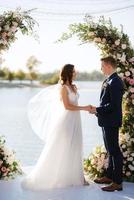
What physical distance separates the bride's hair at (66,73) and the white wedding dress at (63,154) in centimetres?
18

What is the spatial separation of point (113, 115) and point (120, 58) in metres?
1.10

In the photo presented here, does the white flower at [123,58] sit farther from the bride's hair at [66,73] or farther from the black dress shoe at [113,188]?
the black dress shoe at [113,188]

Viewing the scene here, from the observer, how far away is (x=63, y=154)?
6691mm

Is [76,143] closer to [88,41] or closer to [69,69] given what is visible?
[69,69]

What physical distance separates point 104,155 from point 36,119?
1066 mm

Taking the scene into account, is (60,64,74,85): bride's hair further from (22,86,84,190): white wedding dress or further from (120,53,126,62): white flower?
(120,53,126,62): white flower

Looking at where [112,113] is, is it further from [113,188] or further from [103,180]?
[103,180]

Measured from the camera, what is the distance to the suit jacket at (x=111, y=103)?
623 centimetres

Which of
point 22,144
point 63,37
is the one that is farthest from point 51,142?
point 22,144

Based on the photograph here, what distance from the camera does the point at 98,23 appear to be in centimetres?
713

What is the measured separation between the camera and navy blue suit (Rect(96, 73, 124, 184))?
624cm

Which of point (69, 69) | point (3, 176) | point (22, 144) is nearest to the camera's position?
point (69, 69)

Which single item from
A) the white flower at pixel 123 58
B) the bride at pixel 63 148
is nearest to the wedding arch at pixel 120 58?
the white flower at pixel 123 58

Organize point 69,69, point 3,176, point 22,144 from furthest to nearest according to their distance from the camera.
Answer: point 22,144
point 3,176
point 69,69
